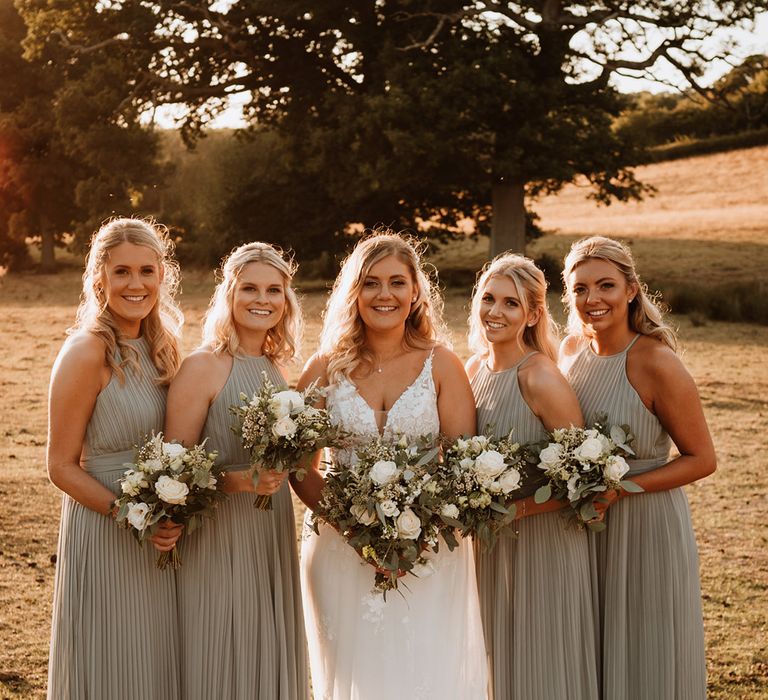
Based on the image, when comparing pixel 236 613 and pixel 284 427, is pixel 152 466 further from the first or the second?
pixel 236 613

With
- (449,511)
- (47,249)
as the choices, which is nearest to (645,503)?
(449,511)

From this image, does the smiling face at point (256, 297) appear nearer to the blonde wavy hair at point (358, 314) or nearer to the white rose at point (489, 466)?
the blonde wavy hair at point (358, 314)

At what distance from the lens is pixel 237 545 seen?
181 inches

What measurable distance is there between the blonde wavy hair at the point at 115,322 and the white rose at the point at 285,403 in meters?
0.81

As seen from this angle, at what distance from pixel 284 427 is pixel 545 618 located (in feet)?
5.66

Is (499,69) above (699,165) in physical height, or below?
below

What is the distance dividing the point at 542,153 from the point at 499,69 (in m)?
2.63

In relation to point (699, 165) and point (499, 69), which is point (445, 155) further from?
point (699, 165)

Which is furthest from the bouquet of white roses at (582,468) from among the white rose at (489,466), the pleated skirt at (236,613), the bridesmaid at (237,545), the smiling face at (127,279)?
the smiling face at (127,279)

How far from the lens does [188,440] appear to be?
448 centimetres

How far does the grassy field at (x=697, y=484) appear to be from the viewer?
6879 mm

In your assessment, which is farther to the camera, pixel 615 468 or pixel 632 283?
pixel 632 283

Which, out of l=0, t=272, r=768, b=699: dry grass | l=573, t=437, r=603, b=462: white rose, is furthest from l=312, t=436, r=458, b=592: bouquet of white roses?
l=0, t=272, r=768, b=699: dry grass

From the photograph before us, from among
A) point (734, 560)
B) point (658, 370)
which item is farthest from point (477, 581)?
point (734, 560)
